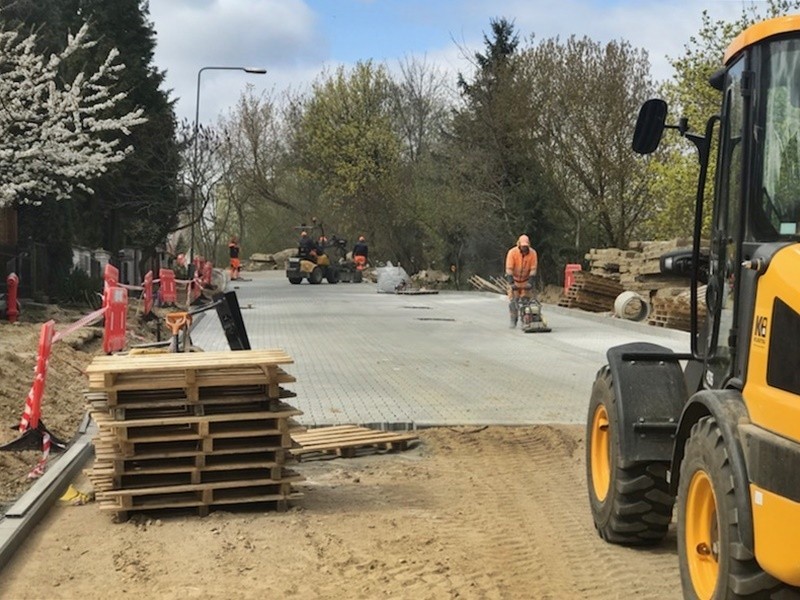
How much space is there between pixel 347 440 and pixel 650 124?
4687mm

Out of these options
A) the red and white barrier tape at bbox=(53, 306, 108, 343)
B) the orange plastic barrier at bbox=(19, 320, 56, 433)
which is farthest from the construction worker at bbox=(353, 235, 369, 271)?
the orange plastic barrier at bbox=(19, 320, 56, 433)

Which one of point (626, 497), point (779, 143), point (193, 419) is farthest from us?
point (193, 419)

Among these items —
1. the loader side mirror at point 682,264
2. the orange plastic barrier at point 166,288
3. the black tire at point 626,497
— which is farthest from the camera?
the orange plastic barrier at point 166,288

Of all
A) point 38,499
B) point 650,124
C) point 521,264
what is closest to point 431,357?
point 521,264

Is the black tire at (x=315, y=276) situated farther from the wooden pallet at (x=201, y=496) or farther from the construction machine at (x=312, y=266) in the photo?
the wooden pallet at (x=201, y=496)

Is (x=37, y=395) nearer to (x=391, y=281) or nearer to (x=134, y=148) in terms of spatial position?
(x=134, y=148)

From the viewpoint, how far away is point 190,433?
20.5ft

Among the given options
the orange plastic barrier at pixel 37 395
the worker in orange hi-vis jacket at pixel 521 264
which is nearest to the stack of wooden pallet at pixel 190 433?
the orange plastic barrier at pixel 37 395

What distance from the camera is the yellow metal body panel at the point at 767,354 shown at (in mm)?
3275

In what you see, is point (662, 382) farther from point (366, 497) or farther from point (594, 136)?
point (594, 136)

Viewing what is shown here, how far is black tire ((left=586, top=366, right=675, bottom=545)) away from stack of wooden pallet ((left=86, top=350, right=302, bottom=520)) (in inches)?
82.5

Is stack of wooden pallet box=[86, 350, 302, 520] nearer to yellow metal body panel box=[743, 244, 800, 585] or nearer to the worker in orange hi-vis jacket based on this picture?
yellow metal body panel box=[743, 244, 800, 585]

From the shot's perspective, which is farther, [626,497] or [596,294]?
[596,294]

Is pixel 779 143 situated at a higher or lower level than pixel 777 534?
higher
